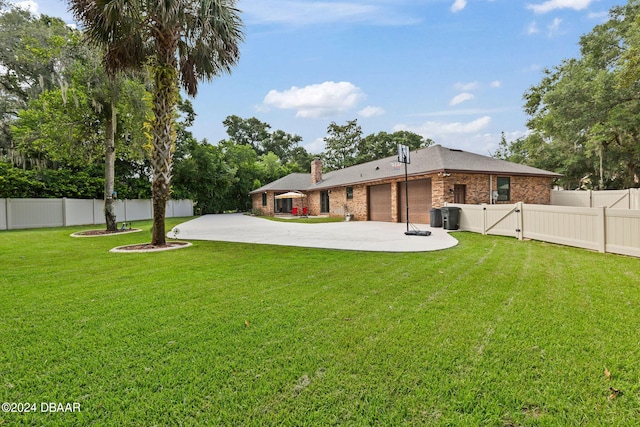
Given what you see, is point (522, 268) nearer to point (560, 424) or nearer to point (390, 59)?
point (560, 424)

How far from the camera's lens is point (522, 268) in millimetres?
5375

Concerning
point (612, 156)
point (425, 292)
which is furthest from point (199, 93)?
point (612, 156)

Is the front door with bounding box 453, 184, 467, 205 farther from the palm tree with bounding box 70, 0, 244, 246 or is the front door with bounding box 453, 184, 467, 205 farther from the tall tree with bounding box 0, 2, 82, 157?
the tall tree with bounding box 0, 2, 82, 157

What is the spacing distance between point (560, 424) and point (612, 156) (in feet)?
96.8

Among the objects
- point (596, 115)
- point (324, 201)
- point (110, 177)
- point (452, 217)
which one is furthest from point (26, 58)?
point (596, 115)

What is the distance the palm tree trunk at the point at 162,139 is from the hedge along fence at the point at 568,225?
10.3 m

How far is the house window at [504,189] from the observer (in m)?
15.6

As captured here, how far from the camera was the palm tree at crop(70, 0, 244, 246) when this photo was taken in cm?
A: 707

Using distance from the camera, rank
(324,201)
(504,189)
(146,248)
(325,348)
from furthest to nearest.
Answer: (324,201)
(504,189)
(146,248)
(325,348)

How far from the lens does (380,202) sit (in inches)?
709

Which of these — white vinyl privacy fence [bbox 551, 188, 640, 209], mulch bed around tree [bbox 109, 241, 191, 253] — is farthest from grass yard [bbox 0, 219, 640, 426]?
white vinyl privacy fence [bbox 551, 188, 640, 209]

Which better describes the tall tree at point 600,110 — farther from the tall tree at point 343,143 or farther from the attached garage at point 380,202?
the tall tree at point 343,143

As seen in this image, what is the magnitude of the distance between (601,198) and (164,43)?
21584 millimetres

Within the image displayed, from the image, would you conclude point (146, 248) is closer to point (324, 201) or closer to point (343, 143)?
point (324, 201)
